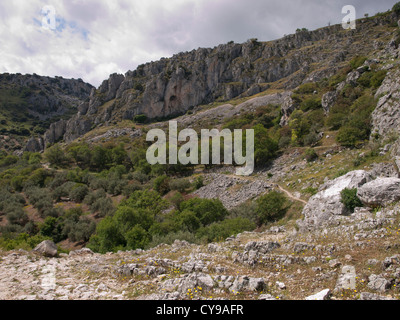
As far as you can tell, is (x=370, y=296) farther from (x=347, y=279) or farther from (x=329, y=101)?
(x=329, y=101)

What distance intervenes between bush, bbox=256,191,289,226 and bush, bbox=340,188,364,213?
888cm

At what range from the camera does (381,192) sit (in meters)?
11.8

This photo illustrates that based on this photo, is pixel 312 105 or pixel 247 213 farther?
pixel 312 105

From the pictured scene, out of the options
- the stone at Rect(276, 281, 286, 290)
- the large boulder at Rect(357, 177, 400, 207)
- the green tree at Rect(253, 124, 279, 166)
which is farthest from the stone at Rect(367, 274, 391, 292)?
the green tree at Rect(253, 124, 279, 166)

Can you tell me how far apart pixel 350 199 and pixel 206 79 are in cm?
12911

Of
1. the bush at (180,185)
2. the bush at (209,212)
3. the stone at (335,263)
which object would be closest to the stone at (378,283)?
the stone at (335,263)

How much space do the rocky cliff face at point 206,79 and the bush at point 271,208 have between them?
98029mm

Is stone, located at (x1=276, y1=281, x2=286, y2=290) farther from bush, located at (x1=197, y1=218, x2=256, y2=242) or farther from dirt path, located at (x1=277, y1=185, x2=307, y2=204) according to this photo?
dirt path, located at (x1=277, y1=185, x2=307, y2=204)

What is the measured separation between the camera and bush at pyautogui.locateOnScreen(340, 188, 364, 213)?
1302cm

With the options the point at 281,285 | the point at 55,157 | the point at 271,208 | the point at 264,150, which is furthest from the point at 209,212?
the point at 55,157

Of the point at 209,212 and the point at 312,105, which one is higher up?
the point at 312,105

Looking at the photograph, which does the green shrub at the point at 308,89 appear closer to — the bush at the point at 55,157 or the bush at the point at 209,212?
the bush at the point at 209,212

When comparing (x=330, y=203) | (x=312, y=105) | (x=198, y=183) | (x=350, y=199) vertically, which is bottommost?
(x=330, y=203)
